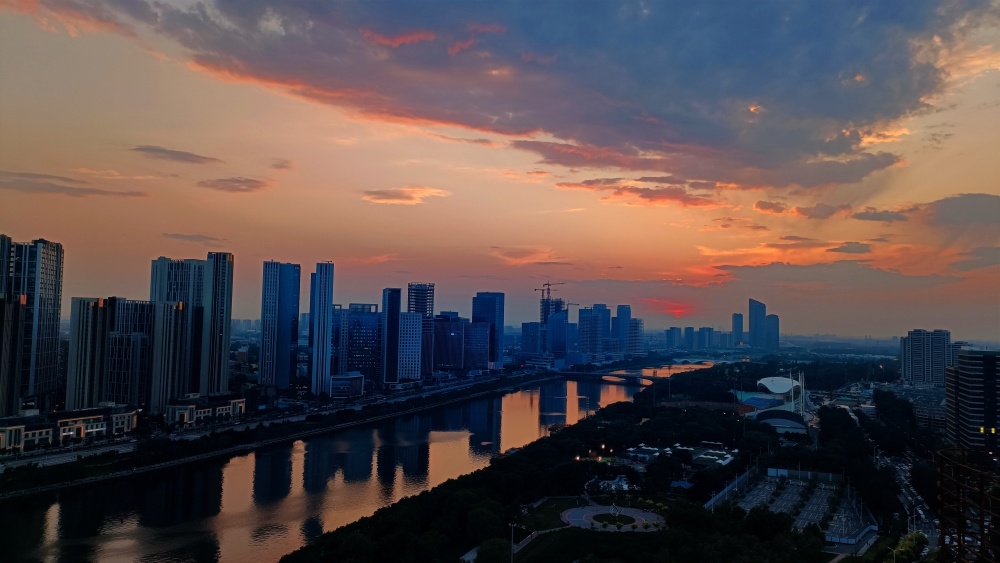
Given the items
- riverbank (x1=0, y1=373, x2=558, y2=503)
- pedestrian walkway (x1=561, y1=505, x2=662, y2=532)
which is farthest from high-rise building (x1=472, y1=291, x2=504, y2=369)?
pedestrian walkway (x1=561, y1=505, x2=662, y2=532)

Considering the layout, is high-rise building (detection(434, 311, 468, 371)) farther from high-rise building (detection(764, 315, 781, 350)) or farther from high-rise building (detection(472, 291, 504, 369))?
high-rise building (detection(764, 315, 781, 350))

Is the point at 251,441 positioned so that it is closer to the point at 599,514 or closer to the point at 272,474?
the point at 272,474

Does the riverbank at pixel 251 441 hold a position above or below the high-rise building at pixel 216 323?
below

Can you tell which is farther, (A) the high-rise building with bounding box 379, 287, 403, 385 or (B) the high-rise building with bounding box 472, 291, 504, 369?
(B) the high-rise building with bounding box 472, 291, 504, 369

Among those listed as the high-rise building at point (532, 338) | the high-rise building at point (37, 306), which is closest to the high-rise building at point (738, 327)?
the high-rise building at point (532, 338)

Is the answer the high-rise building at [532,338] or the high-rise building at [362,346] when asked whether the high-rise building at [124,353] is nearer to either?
the high-rise building at [362,346]

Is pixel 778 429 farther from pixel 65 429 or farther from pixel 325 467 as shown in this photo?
pixel 65 429
